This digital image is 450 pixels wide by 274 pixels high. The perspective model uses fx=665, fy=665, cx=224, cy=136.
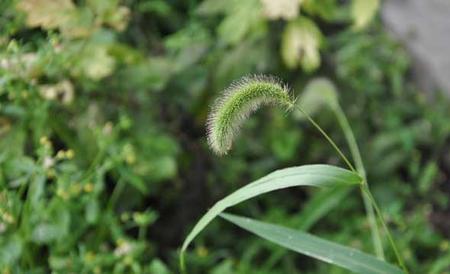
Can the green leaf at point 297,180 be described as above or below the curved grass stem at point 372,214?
above

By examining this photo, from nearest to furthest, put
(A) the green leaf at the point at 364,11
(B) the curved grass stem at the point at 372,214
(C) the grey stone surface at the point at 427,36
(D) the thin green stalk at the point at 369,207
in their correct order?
(B) the curved grass stem at the point at 372,214, (D) the thin green stalk at the point at 369,207, (A) the green leaf at the point at 364,11, (C) the grey stone surface at the point at 427,36

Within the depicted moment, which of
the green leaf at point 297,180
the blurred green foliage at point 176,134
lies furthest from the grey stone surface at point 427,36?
the green leaf at point 297,180

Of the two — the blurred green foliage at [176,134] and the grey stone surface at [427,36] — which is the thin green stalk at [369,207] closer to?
the blurred green foliage at [176,134]

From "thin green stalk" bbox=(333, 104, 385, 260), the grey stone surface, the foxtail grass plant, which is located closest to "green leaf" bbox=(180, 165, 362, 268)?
the foxtail grass plant

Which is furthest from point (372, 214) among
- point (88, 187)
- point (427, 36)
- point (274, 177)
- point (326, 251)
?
point (427, 36)

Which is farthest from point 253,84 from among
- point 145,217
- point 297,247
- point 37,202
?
point 37,202

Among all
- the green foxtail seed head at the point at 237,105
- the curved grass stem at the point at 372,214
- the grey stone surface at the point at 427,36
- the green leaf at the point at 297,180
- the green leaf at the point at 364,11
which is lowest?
the grey stone surface at the point at 427,36

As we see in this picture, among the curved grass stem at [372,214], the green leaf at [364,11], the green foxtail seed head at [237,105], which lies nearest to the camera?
the green foxtail seed head at [237,105]

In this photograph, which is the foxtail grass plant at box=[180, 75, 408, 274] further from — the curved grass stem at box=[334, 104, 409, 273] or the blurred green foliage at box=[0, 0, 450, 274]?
the blurred green foliage at box=[0, 0, 450, 274]
